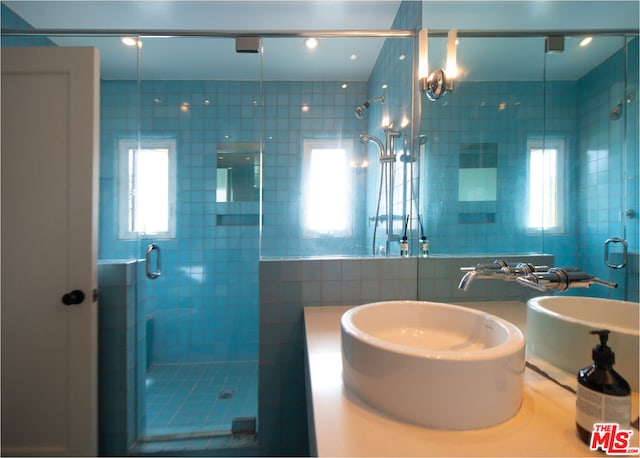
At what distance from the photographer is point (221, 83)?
2.17 meters

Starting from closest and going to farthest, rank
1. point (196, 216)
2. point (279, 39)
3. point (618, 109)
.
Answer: point (618, 109), point (279, 39), point (196, 216)

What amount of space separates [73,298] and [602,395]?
176 centimetres

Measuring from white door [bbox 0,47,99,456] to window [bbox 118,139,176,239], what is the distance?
27 centimetres

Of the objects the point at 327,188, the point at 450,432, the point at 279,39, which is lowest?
the point at 450,432

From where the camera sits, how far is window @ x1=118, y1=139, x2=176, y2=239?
1507 mm

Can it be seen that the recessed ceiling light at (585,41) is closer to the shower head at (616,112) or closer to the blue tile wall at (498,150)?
the blue tile wall at (498,150)

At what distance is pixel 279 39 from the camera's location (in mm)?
1390

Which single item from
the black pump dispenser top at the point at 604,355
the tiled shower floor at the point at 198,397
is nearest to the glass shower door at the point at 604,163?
the black pump dispenser top at the point at 604,355

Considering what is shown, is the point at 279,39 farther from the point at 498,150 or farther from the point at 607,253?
the point at 607,253

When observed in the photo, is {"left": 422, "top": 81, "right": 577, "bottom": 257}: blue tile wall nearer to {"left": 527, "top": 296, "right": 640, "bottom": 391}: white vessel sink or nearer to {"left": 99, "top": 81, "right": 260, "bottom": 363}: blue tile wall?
{"left": 527, "top": 296, "right": 640, "bottom": 391}: white vessel sink

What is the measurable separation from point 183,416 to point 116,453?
1.05 feet

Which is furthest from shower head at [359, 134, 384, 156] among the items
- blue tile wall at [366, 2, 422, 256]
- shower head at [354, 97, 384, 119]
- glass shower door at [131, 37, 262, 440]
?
glass shower door at [131, 37, 262, 440]

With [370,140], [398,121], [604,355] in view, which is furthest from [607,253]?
[370,140]

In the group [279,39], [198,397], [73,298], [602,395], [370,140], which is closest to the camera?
[602,395]
